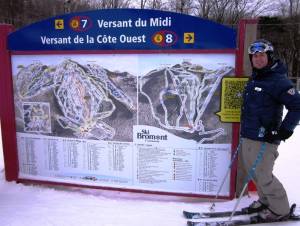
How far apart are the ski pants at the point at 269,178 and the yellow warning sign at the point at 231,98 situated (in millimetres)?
414

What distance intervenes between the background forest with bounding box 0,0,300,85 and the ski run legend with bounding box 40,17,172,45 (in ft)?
91.0

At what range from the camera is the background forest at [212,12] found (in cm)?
3212

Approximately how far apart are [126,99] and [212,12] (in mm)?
33799

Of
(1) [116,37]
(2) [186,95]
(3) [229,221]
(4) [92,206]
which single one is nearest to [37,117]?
(4) [92,206]

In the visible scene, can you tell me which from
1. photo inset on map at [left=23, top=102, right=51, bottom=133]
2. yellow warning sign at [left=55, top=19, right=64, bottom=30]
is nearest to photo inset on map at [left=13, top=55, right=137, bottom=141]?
photo inset on map at [left=23, top=102, right=51, bottom=133]

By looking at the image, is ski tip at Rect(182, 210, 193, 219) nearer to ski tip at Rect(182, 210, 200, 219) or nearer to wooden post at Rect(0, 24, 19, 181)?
ski tip at Rect(182, 210, 200, 219)

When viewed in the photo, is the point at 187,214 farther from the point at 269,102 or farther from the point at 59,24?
the point at 59,24

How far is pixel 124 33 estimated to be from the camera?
4242 millimetres

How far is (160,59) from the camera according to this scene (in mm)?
4227

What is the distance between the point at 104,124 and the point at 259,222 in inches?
84.6

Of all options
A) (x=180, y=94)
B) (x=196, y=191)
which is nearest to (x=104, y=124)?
(x=180, y=94)

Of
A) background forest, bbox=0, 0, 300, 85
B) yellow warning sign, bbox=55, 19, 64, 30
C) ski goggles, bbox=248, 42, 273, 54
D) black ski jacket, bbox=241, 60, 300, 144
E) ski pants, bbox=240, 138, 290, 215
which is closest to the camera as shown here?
black ski jacket, bbox=241, 60, 300, 144

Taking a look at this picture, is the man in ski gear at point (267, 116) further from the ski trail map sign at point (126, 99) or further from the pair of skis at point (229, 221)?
the ski trail map sign at point (126, 99)

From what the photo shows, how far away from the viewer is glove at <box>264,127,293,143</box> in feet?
11.2
